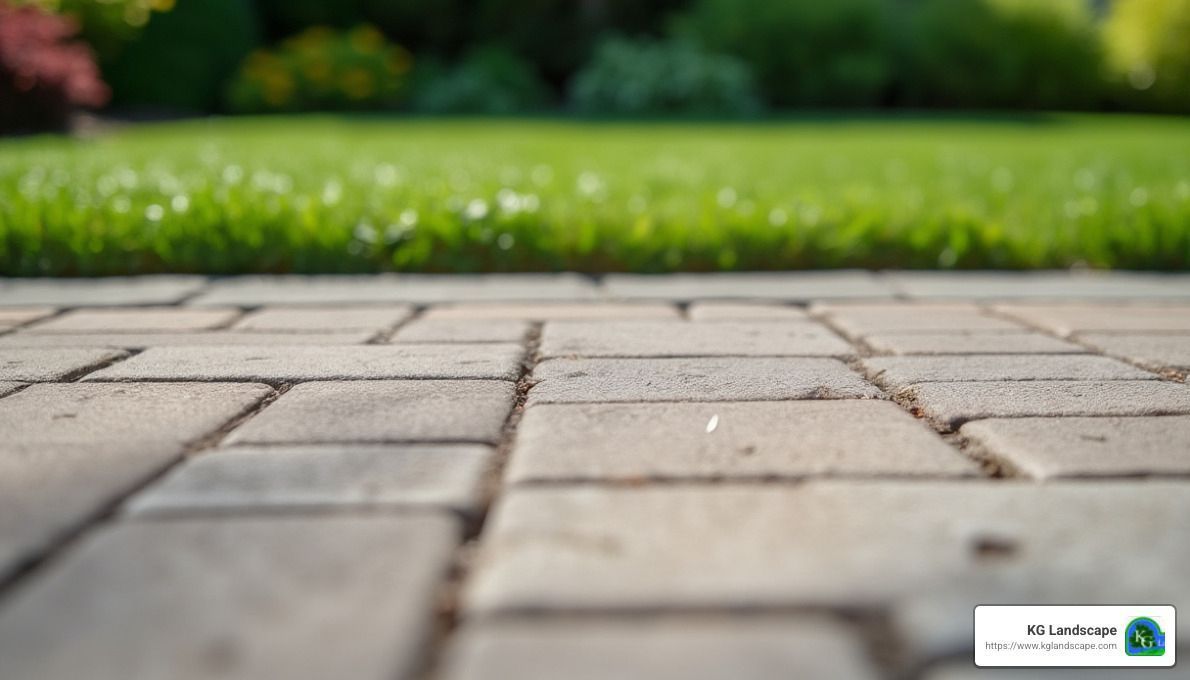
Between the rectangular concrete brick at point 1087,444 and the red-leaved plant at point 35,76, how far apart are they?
30.1 feet

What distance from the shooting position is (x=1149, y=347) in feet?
7.32

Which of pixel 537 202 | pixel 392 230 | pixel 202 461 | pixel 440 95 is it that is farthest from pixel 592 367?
pixel 440 95

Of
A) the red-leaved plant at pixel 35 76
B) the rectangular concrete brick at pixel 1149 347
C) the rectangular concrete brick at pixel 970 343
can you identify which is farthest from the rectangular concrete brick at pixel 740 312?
the red-leaved plant at pixel 35 76

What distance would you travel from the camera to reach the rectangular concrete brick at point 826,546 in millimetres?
1019

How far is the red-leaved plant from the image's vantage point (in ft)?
28.6

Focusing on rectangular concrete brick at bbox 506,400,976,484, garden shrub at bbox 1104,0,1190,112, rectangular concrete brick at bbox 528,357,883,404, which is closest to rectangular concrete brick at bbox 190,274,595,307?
rectangular concrete brick at bbox 528,357,883,404

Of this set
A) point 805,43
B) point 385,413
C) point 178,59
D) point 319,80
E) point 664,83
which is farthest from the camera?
point 805,43

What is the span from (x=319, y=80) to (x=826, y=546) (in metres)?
13.9

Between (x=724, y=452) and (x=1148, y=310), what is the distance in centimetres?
178

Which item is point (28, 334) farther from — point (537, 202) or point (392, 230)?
point (537, 202)

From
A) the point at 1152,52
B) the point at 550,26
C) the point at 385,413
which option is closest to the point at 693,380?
the point at 385,413

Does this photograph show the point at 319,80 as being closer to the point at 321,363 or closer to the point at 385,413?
the point at 321,363

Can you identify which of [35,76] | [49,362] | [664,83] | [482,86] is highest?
[482,86]

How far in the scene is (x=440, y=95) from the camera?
47.0 feet
